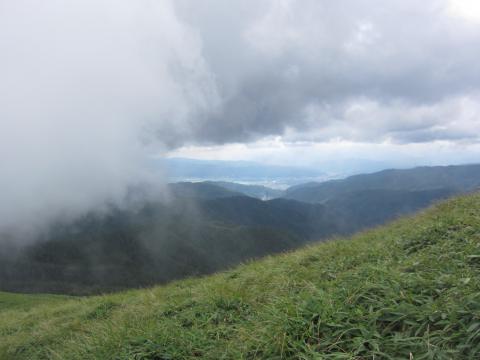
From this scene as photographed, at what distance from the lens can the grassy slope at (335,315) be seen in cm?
401

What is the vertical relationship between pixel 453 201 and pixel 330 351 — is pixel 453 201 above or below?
above

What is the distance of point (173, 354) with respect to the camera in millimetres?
5324

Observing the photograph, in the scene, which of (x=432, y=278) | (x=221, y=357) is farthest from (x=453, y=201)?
(x=221, y=357)

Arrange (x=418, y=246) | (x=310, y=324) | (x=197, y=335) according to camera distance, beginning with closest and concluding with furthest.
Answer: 1. (x=310, y=324)
2. (x=197, y=335)
3. (x=418, y=246)

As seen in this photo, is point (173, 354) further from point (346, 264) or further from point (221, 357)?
point (346, 264)

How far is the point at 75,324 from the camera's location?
9750 mm

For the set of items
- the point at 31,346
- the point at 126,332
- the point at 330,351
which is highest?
the point at 330,351

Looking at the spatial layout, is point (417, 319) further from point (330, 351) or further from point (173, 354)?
point (173, 354)

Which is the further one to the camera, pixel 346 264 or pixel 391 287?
pixel 346 264

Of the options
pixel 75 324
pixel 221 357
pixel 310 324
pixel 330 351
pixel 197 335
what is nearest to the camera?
pixel 330 351

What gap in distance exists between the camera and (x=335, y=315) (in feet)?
15.3

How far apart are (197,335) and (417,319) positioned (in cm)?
353

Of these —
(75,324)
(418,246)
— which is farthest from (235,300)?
(75,324)

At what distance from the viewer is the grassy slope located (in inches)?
158
